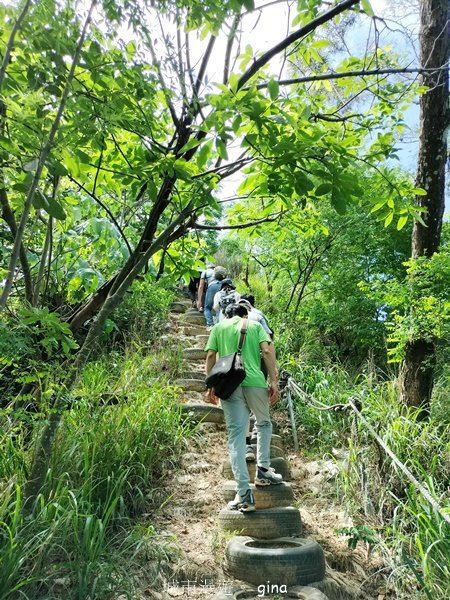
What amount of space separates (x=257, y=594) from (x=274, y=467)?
6.62 ft

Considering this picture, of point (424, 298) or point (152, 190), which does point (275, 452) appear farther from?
point (152, 190)

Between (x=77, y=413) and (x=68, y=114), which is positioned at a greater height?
(x=68, y=114)

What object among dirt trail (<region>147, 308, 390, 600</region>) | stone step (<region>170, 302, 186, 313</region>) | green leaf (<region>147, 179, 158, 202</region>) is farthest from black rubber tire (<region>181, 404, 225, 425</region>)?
stone step (<region>170, 302, 186, 313</region>)

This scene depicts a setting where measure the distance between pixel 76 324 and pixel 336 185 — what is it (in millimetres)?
2236

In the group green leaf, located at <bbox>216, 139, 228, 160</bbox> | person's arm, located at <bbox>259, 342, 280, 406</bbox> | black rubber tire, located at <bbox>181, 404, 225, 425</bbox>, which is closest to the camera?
green leaf, located at <bbox>216, 139, 228, 160</bbox>

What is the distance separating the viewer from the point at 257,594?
11.2 feet

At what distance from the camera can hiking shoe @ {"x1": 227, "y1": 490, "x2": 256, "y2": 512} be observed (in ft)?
13.9

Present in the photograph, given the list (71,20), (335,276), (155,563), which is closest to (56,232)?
(71,20)

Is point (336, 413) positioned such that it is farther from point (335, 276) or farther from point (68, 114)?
point (68, 114)

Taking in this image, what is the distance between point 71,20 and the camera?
7.47 feet

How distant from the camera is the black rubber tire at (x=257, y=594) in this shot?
324 centimetres

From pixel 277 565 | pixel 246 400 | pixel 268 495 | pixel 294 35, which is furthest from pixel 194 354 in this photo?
pixel 294 35

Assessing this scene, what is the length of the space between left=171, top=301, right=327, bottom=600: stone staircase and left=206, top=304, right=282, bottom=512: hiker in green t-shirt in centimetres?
13

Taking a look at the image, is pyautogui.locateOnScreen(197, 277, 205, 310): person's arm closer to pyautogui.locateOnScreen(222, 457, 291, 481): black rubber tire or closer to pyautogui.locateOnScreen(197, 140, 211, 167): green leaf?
pyautogui.locateOnScreen(222, 457, 291, 481): black rubber tire
